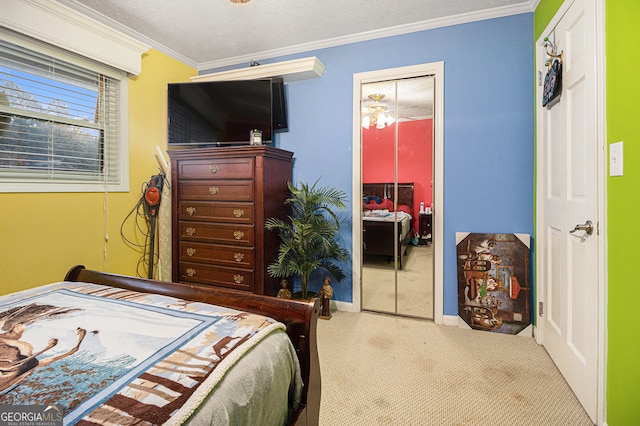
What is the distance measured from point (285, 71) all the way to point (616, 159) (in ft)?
8.11

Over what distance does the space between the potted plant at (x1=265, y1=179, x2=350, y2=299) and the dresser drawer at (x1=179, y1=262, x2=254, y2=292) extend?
0.21 meters

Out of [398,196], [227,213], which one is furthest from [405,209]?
[227,213]

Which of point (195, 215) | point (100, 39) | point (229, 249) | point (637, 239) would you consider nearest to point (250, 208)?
point (229, 249)

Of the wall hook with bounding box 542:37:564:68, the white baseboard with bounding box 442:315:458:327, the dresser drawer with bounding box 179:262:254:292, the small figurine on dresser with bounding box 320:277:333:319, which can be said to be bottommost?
the white baseboard with bounding box 442:315:458:327

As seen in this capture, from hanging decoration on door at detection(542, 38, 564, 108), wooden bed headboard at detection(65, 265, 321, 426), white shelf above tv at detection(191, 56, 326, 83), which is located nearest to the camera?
wooden bed headboard at detection(65, 265, 321, 426)

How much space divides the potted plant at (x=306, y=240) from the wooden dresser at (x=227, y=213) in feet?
0.33

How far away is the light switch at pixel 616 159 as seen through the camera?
125 centimetres

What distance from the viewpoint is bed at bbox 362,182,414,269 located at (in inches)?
109

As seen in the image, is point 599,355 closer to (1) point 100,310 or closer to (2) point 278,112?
(1) point 100,310

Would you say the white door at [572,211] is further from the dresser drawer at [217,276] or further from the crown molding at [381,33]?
the dresser drawer at [217,276]

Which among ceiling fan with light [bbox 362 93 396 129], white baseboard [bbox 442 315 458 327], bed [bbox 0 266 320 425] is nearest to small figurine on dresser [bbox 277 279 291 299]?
white baseboard [bbox 442 315 458 327]

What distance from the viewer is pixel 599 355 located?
54.9 inches

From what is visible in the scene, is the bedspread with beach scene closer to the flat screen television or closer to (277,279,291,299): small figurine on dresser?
(277,279,291,299): small figurine on dresser
